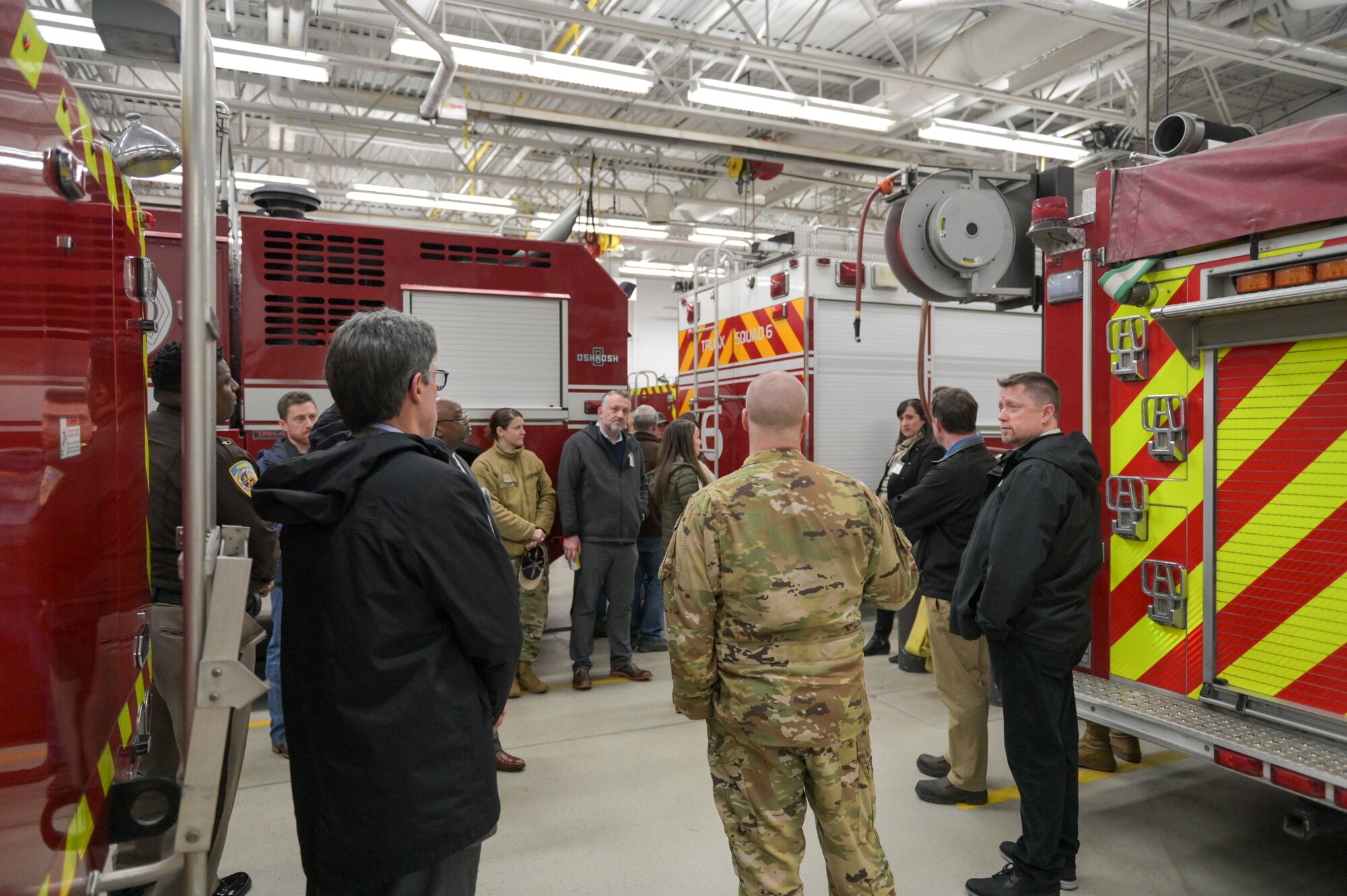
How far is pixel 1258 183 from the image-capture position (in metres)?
2.79

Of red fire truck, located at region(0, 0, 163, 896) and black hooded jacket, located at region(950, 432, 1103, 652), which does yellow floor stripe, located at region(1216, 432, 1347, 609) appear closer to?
black hooded jacket, located at region(950, 432, 1103, 652)

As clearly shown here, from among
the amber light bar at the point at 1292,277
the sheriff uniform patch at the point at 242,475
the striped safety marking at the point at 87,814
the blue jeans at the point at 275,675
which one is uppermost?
the amber light bar at the point at 1292,277

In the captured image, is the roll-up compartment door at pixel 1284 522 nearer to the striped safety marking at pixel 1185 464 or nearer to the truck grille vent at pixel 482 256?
the striped safety marking at pixel 1185 464

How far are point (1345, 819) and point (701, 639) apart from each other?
2.17m

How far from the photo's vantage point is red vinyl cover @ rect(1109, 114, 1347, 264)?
8.58 feet

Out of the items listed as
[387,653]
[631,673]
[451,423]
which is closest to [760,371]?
[631,673]

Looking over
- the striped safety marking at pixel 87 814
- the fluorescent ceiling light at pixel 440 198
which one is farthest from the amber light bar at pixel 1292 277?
the fluorescent ceiling light at pixel 440 198

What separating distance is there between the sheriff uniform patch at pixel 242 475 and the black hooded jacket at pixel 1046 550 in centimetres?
248

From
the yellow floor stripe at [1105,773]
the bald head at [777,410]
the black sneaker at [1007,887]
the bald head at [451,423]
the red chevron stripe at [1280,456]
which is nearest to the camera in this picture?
the bald head at [777,410]

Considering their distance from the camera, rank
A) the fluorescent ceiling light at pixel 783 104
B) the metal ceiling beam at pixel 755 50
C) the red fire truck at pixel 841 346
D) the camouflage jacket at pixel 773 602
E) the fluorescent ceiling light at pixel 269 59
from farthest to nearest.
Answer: the fluorescent ceiling light at pixel 783 104 → the metal ceiling beam at pixel 755 50 → the fluorescent ceiling light at pixel 269 59 → the red fire truck at pixel 841 346 → the camouflage jacket at pixel 773 602

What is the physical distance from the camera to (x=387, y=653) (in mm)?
1677

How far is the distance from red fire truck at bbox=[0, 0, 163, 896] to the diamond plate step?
3011 mm

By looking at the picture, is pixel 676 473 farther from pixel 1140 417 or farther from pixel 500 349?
pixel 1140 417

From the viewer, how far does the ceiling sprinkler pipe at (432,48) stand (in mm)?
2840
